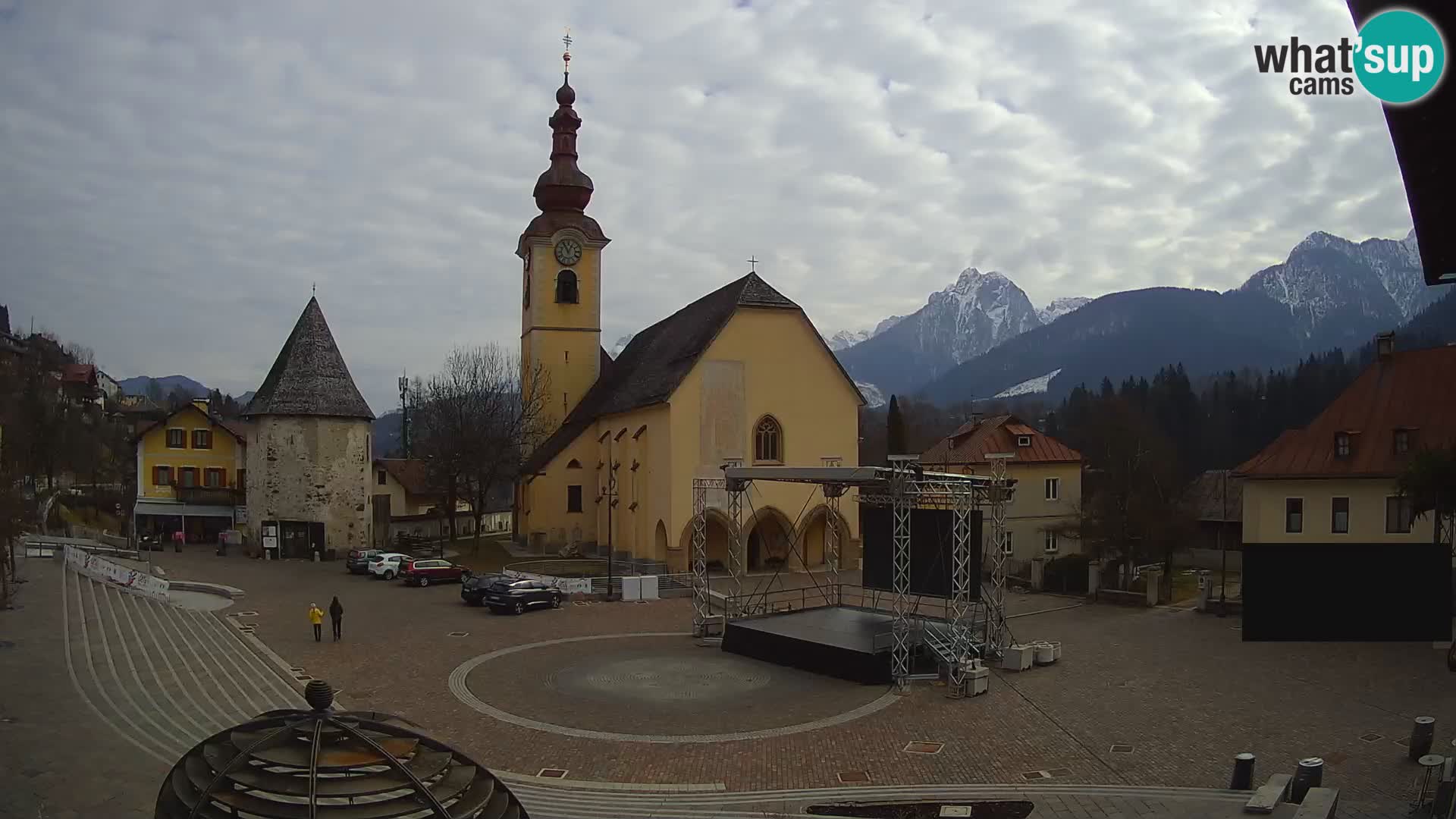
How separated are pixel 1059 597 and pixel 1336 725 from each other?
1787cm

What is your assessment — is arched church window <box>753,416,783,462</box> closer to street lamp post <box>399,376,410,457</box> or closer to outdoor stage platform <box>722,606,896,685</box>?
outdoor stage platform <box>722,606,896,685</box>

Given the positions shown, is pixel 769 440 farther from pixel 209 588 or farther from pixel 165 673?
pixel 165 673

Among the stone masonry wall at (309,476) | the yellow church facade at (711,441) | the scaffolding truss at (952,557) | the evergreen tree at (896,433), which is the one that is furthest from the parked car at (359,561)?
the evergreen tree at (896,433)

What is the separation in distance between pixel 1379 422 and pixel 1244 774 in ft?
77.1

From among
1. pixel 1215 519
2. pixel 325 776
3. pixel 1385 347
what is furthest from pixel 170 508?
pixel 1215 519

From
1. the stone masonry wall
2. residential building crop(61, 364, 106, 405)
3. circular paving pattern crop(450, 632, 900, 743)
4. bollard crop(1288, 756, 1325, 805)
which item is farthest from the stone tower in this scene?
bollard crop(1288, 756, 1325, 805)

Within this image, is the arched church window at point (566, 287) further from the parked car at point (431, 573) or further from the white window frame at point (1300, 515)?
the white window frame at point (1300, 515)

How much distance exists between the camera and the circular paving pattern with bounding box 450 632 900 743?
1684 cm

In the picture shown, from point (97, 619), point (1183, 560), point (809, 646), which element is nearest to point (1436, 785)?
point (809, 646)

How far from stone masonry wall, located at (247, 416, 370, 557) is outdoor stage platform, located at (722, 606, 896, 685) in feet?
85.6

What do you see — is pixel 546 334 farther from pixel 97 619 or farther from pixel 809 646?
pixel 809 646

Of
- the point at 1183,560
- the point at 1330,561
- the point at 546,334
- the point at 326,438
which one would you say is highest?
the point at 546,334

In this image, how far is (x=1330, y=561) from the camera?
953 inches

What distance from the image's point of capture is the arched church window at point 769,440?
38938 mm
